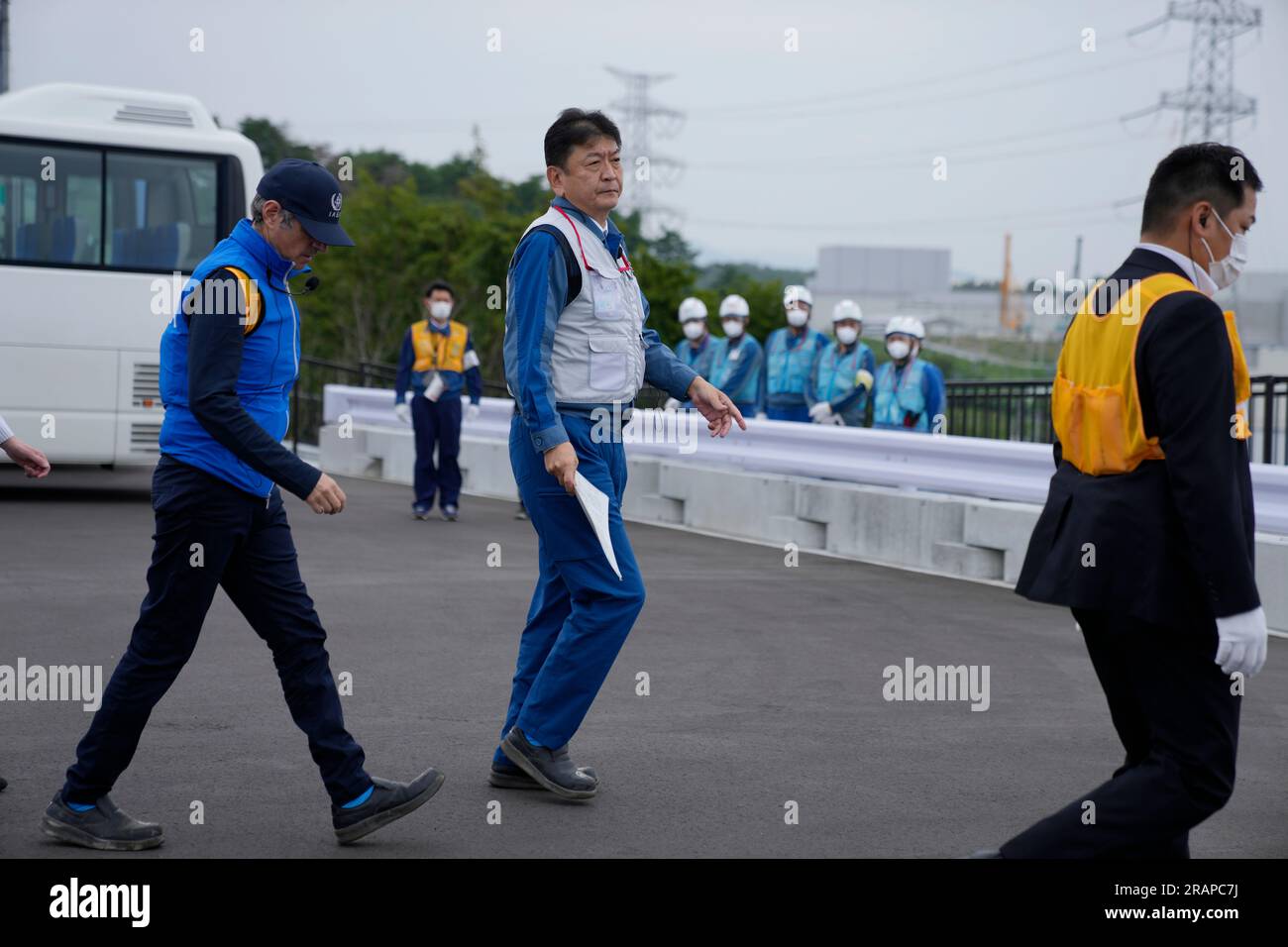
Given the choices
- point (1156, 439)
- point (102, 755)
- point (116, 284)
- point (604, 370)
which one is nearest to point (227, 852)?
point (102, 755)

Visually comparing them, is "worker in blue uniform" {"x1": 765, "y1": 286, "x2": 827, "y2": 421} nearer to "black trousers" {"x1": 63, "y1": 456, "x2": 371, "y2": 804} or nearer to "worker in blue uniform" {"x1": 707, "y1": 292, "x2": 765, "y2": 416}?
"worker in blue uniform" {"x1": 707, "y1": 292, "x2": 765, "y2": 416}

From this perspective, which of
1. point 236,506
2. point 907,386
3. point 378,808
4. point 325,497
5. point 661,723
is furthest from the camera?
point 907,386

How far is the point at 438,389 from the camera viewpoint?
1564cm

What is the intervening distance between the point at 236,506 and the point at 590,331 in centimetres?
138

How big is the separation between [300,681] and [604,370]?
147 centimetres

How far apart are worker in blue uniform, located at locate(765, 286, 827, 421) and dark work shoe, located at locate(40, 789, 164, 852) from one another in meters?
11.7

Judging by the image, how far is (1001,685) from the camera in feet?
25.9

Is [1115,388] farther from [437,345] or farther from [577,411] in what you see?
[437,345]

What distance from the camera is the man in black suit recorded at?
3756 millimetres

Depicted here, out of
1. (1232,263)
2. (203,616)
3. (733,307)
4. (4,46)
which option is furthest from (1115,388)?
(4,46)

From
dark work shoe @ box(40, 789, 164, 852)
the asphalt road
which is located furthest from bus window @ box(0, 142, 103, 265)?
dark work shoe @ box(40, 789, 164, 852)

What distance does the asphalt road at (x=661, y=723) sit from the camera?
528 cm

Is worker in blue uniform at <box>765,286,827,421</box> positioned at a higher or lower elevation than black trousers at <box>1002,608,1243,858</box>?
higher
